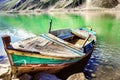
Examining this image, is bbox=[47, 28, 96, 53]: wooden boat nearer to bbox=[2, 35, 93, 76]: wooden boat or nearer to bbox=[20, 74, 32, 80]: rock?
bbox=[2, 35, 93, 76]: wooden boat

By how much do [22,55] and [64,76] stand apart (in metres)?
5.11

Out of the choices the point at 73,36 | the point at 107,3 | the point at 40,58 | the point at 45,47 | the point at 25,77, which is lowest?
the point at 107,3

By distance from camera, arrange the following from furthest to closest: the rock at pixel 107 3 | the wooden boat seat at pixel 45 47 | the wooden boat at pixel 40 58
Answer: the rock at pixel 107 3 → the wooden boat seat at pixel 45 47 → the wooden boat at pixel 40 58

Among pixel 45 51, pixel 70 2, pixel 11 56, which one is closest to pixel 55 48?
pixel 45 51

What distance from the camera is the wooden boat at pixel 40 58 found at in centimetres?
1820

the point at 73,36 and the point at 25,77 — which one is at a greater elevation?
the point at 73,36

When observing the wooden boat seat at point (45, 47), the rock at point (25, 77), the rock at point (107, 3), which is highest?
the wooden boat seat at point (45, 47)

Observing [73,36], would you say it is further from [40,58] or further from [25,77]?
[25,77]

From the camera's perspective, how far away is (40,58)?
18719 millimetres

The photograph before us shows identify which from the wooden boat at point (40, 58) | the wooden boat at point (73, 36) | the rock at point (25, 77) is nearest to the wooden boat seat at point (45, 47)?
the wooden boat at point (40, 58)

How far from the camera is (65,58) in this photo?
1902cm

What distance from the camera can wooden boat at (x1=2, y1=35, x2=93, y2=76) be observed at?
59.7 ft

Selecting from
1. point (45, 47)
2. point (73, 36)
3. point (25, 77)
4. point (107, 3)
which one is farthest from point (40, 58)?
point (107, 3)

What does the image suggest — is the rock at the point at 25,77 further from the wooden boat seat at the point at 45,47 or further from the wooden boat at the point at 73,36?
the wooden boat at the point at 73,36
